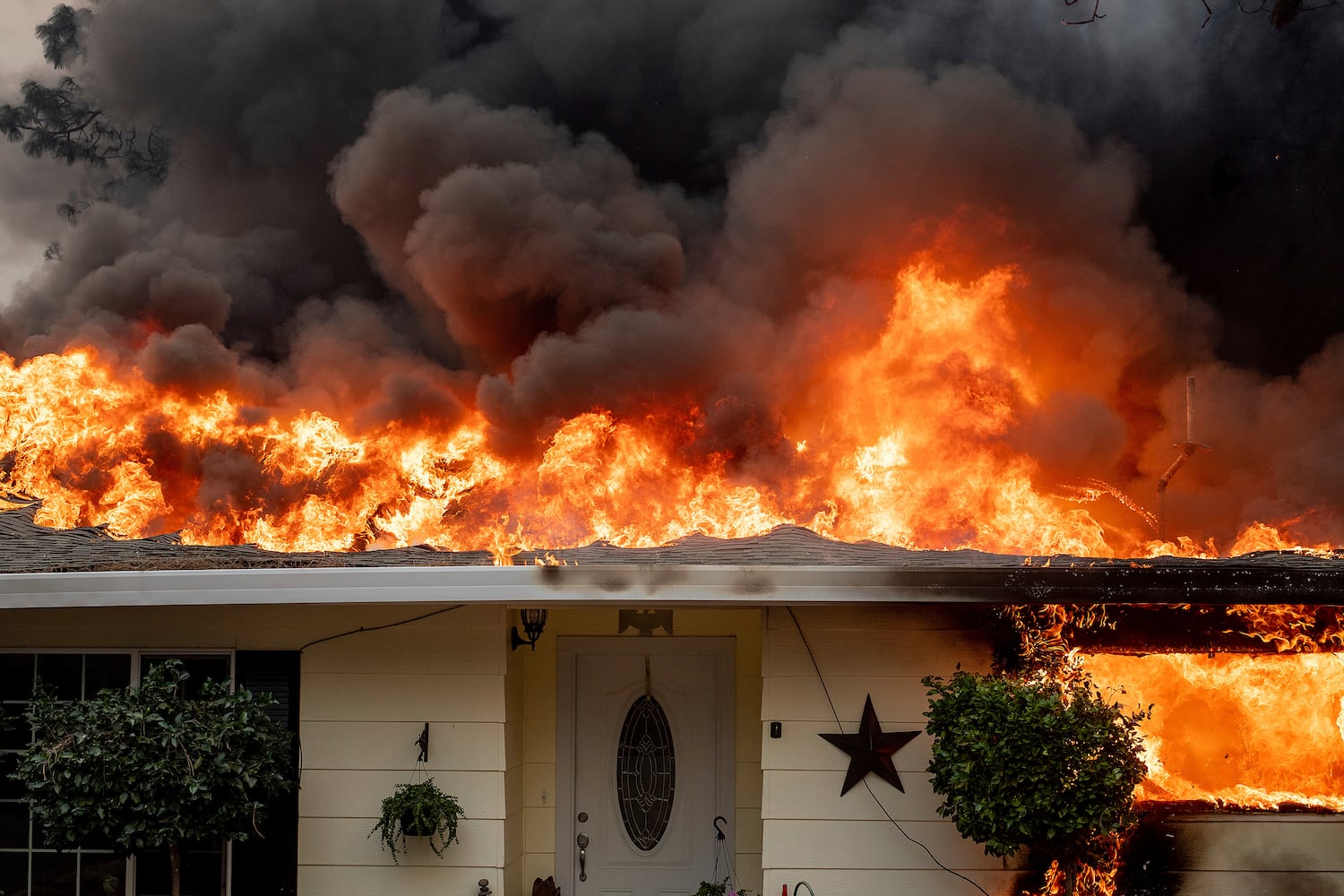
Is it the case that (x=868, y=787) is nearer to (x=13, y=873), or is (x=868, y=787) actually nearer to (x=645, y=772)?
(x=645, y=772)

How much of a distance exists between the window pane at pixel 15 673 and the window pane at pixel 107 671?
0.41m

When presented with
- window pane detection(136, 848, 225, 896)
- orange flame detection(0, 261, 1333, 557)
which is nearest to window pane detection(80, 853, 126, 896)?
window pane detection(136, 848, 225, 896)

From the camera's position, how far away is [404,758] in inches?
264

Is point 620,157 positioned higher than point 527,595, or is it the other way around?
point 620,157

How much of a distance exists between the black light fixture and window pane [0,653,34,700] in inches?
126

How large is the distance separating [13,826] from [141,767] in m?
1.85

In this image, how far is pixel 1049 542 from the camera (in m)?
11.5

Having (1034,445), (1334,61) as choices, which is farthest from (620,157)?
(1334,61)

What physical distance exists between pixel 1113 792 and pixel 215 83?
888 inches

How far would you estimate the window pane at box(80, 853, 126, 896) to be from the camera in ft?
22.4

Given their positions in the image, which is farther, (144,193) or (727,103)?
(144,193)

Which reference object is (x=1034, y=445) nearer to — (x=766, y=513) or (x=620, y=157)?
(x=766, y=513)

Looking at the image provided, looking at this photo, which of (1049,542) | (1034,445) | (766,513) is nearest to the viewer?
(1049,542)

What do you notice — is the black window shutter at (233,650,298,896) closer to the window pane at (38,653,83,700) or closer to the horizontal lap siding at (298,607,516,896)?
the horizontal lap siding at (298,607,516,896)
